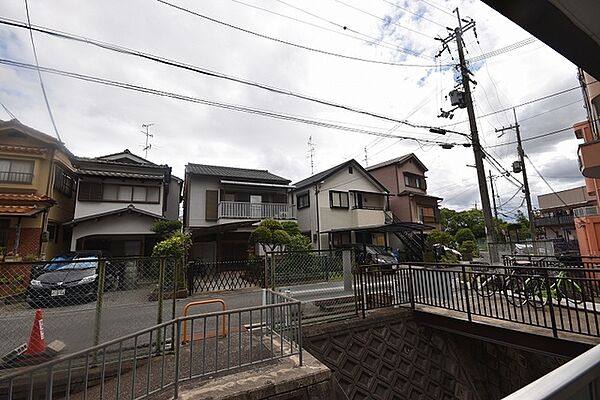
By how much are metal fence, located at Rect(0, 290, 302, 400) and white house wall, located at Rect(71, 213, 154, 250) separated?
10.6 metres

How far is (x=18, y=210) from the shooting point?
416 inches

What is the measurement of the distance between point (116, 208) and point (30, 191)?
333 centimetres

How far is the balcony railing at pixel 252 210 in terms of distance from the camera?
16.3 m

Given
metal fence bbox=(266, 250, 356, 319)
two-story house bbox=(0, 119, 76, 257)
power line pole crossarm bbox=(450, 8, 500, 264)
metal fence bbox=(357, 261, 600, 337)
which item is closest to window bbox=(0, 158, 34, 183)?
two-story house bbox=(0, 119, 76, 257)

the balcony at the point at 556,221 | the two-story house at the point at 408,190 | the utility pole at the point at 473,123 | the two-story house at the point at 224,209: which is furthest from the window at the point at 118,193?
the balcony at the point at 556,221

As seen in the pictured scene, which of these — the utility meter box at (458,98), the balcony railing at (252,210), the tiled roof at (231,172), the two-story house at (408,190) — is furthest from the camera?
the two-story house at (408,190)

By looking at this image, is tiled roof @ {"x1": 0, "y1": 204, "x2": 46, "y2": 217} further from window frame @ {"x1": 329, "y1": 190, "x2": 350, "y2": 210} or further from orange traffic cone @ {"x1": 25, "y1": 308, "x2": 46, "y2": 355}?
window frame @ {"x1": 329, "y1": 190, "x2": 350, "y2": 210}

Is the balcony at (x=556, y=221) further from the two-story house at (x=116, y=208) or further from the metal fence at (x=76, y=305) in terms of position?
the metal fence at (x=76, y=305)

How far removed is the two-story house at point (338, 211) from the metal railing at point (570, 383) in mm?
16363

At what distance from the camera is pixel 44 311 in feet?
12.9

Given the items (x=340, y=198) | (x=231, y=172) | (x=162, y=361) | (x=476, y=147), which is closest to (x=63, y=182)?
(x=231, y=172)

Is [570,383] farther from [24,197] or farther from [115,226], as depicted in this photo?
[115,226]

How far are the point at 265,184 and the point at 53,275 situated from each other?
1322 cm

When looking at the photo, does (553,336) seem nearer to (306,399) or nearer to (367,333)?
(367,333)
